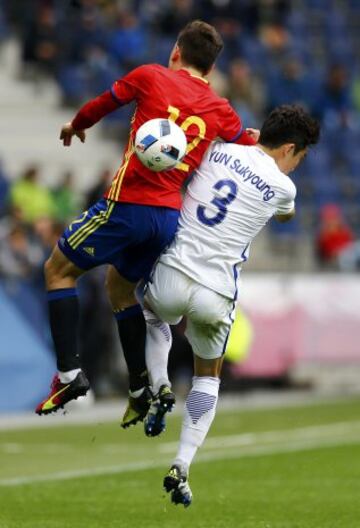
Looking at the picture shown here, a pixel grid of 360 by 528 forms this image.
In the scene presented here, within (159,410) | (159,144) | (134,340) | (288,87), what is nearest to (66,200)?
(288,87)

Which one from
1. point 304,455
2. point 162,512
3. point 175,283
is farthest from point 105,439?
point 175,283

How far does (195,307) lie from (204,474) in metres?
4.18

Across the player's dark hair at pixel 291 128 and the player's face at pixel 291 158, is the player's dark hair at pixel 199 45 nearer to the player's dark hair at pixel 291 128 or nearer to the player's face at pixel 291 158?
the player's dark hair at pixel 291 128

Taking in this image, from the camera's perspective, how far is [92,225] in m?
9.46

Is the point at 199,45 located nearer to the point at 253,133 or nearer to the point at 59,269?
the point at 253,133

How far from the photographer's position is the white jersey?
31.5 feet

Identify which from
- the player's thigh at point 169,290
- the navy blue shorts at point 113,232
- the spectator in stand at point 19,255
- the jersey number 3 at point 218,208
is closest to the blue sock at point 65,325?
the navy blue shorts at point 113,232

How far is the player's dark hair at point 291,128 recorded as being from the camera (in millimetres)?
9633

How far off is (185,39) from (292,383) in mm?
12905

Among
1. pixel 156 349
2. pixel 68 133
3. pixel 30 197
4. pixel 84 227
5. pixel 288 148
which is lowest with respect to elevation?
pixel 30 197

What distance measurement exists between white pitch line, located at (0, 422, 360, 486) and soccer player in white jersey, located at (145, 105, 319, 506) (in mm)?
3354

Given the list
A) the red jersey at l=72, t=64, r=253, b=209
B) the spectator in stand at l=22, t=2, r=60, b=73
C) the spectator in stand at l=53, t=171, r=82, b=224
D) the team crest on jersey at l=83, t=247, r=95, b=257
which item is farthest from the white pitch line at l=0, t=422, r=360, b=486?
the spectator in stand at l=22, t=2, r=60, b=73

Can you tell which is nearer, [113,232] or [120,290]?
[113,232]

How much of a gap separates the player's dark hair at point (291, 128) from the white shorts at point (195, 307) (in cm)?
99
